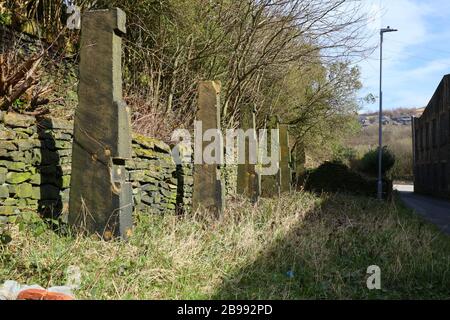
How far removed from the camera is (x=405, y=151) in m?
55.7

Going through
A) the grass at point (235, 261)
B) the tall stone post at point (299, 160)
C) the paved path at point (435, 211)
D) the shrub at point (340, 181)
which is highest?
the tall stone post at point (299, 160)

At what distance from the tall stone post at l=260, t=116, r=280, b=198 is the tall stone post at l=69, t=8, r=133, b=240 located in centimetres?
747

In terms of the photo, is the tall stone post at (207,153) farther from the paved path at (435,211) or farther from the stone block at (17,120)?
the paved path at (435,211)

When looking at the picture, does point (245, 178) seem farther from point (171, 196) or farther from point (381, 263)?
point (381, 263)

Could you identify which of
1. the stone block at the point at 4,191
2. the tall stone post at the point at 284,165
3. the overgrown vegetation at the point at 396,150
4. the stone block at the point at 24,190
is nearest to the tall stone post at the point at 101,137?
the stone block at the point at 24,190

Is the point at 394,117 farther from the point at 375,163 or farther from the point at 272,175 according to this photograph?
the point at 272,175

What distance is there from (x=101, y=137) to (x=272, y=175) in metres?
8.85

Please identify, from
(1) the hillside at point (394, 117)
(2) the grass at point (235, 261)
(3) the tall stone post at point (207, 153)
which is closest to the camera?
(2) the grass at point (235, 261)

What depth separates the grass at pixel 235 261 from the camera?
437 cm

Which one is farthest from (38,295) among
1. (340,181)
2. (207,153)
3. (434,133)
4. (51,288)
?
(434,133)

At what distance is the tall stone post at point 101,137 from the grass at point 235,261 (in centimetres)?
42

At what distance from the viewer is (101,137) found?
580cm

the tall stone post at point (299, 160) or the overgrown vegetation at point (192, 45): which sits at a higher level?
the overgrown vegetation at point (192, 45)

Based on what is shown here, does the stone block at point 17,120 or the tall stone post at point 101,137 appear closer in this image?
the stone block at point 17,120
